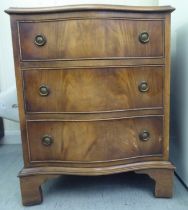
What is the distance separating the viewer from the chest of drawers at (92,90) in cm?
99

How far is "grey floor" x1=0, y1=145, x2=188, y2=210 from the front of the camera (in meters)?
1.10

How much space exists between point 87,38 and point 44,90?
29cm

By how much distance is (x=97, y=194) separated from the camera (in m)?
1.20

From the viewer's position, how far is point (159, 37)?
3.35 feet

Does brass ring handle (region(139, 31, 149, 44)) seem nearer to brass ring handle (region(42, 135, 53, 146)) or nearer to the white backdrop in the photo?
brass ring handle (region(42, 135, 53, 146))

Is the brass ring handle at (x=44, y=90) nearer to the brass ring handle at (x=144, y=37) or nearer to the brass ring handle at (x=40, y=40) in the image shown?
the brass ring handle at (x=40, y=40)

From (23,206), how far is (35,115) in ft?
1.44

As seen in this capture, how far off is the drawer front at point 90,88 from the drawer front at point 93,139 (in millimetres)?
74

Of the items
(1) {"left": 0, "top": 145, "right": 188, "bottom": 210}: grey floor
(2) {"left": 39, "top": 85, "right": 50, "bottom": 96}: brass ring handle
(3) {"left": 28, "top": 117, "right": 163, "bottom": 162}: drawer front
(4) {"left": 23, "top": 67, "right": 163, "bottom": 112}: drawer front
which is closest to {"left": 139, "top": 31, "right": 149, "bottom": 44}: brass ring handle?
(4) {"left": 23, "top": 67, "right": 163, "bottom": 112}: drawer front

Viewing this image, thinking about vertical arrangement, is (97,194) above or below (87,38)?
below

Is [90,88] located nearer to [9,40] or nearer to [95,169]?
[95,169]

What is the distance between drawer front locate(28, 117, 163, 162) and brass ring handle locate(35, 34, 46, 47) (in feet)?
1.13

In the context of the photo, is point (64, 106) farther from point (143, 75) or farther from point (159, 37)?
point (159, 37)

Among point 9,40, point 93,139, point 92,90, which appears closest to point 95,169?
point 93,139
